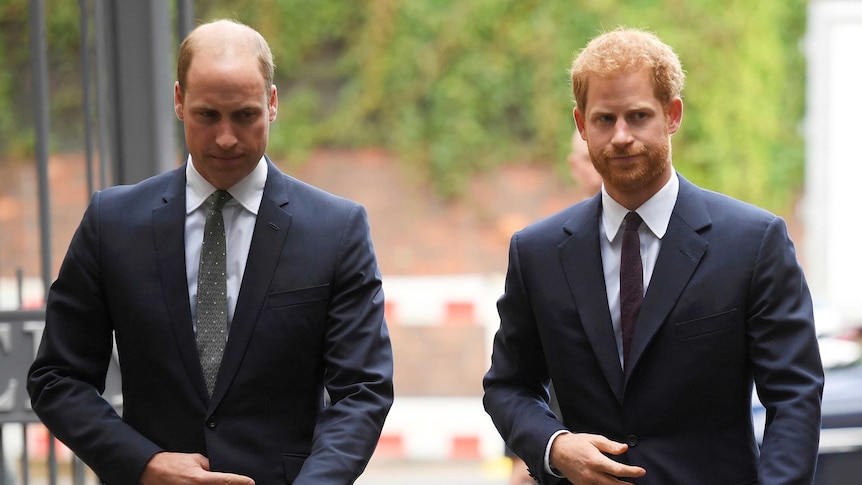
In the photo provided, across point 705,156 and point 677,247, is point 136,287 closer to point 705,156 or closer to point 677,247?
point 677,247

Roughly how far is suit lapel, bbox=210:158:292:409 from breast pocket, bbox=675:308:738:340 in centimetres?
89

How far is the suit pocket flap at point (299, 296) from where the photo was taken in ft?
8.75

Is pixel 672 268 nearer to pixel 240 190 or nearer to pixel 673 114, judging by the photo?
pixel 673 114

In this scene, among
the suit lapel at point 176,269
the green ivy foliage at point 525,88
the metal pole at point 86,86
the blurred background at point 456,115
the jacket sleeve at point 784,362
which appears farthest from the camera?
the green ivy foliage at point 525,88

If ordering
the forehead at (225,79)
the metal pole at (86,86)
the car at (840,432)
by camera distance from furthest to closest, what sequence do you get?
the car at (840,432) < the metal pole at (86,86) < the forehead at (225,79)

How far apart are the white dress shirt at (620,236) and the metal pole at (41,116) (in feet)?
6.94

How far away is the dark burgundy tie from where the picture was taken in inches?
102

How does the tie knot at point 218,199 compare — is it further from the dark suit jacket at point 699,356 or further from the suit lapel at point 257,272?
the dark suit jacket at point 699,356

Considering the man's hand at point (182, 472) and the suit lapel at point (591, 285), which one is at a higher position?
the suit lapel at point (591, 285)

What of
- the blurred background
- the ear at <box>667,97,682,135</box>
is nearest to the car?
the ear at <box>667,97,682,135</box>

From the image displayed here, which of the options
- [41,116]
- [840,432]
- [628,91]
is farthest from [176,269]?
[840,432]

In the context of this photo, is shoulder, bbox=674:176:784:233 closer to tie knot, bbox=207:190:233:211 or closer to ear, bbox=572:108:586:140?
ear, bbox=572:108:586:140

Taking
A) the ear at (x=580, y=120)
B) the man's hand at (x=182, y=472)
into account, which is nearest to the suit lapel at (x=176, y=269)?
the man's hand at (x=182, y=472)

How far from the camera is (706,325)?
8.35 ft
